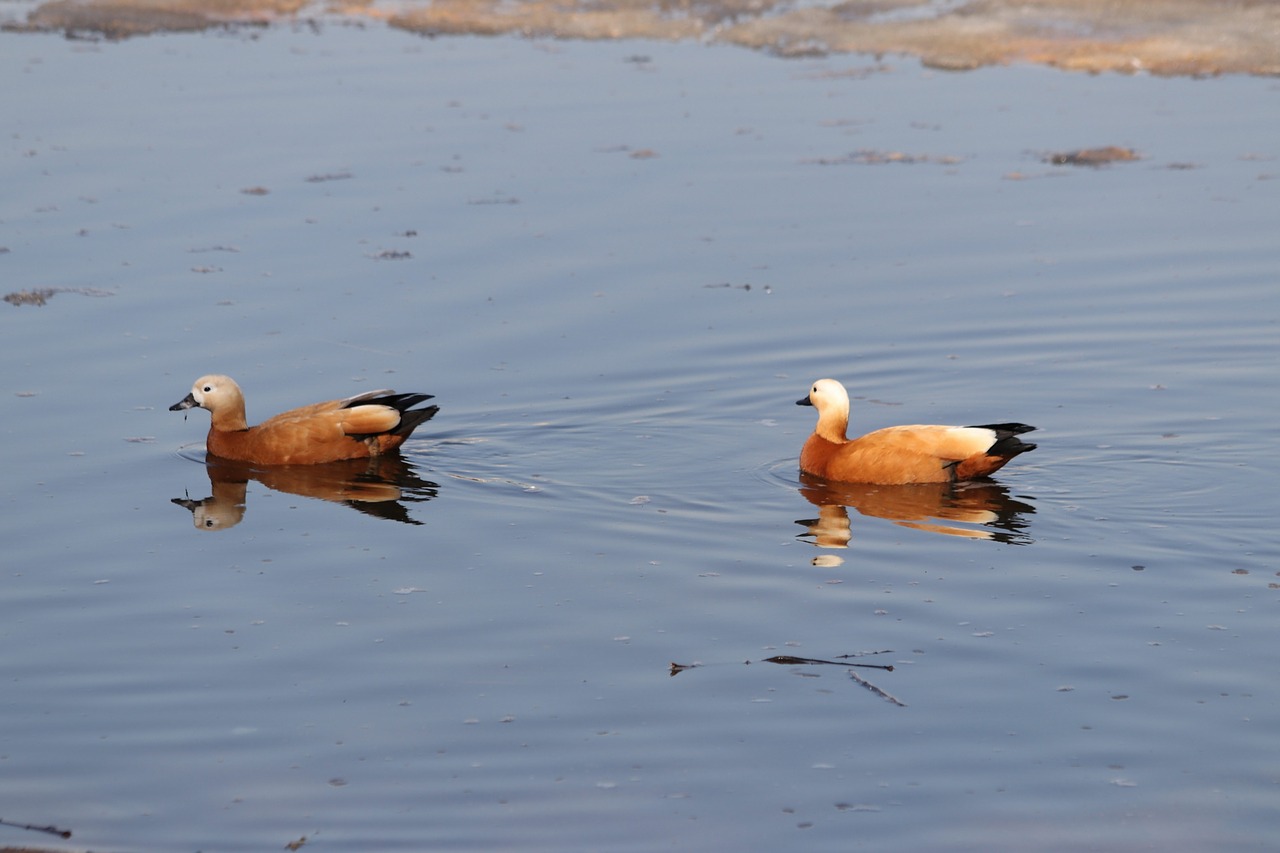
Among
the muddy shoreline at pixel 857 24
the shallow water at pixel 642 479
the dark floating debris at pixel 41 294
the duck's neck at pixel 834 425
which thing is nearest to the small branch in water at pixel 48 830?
the shallow water at pixel 642 479

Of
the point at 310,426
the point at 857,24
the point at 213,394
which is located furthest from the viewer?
the point at 857,24

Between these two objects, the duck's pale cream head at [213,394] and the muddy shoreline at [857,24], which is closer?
the duck's pale cream head at [213,394]

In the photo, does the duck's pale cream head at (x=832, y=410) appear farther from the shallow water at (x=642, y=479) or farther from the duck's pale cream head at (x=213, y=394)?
the duck's pale cream head at (x=213, y=394)

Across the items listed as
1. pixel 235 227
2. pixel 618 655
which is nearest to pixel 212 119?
pixel 235 227

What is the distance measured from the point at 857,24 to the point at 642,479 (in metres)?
16.9

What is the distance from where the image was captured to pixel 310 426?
11.2 metres

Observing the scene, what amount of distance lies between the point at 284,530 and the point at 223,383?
194 cm

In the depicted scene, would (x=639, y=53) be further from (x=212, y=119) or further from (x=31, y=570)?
(x=31, y=570)

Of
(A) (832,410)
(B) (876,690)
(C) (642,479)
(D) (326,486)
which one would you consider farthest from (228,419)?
(B) (876,690)

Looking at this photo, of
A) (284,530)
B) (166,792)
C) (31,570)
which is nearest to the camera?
(166,792)

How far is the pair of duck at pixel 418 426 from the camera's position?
34.0 feet

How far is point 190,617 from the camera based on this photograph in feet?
27.2

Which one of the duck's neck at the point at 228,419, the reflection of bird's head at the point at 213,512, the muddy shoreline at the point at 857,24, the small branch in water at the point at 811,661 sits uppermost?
the muddy shoreline at the point at 857,24

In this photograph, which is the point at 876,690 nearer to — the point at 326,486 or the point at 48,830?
the point at 48,830
